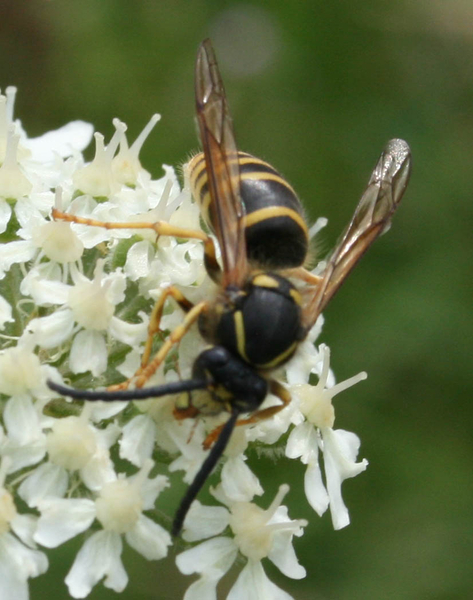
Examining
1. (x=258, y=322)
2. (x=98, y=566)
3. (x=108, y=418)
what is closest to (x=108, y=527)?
(x=98, y=566)

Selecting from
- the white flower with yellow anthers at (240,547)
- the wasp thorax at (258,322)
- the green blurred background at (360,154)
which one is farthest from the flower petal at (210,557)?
the green blurred background at (360,154)

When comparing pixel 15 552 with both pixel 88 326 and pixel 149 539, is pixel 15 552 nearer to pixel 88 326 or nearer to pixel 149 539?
pixel 149 539

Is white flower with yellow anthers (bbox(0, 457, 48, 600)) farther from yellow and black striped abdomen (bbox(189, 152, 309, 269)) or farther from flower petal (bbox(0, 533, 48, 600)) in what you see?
yellow and black striped abdomen (bbox(189, 152, 309, 269))

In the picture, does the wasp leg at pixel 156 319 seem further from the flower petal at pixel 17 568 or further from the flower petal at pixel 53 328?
the flower petal at pixel 17 568

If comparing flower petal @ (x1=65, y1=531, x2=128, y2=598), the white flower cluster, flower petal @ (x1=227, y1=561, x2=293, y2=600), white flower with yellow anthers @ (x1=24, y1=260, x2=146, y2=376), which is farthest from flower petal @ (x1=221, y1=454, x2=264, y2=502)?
white flower with yellow anthers @ (x1=24, y1=260, x2=146, y2=376)

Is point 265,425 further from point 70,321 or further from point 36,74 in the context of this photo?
point 36,74
